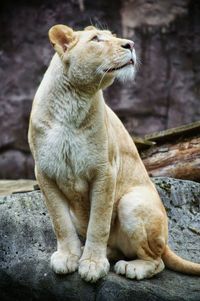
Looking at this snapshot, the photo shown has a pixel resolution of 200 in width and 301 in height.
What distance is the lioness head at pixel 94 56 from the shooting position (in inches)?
177

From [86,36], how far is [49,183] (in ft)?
3.53

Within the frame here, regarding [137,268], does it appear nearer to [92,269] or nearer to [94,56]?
[92,269]

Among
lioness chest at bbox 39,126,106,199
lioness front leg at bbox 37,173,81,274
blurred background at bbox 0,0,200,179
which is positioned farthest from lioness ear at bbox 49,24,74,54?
blurred background at bbox 0,0,200,179

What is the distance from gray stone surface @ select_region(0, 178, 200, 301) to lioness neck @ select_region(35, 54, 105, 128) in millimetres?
1129

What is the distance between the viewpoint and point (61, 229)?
477 cm

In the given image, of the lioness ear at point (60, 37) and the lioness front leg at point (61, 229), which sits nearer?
the lioness ear at point (60, 37)

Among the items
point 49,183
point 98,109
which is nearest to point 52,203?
point 49,183

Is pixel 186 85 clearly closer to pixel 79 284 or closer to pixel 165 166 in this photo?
pixel 165 166

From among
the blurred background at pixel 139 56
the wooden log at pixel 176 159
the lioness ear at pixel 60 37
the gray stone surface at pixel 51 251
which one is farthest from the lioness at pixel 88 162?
the blurred background at pixel 139 56

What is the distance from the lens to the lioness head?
450 centimetres

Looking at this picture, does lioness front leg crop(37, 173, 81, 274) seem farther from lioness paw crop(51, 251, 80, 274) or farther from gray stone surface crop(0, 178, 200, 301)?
gray stone surface crop(0, 178, 200, 301)

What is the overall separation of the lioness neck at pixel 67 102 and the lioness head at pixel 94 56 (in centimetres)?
7

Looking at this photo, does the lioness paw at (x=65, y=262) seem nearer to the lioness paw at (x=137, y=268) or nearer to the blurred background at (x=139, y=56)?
the lioness paw at (x=137, y=268)

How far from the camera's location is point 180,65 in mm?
11273
